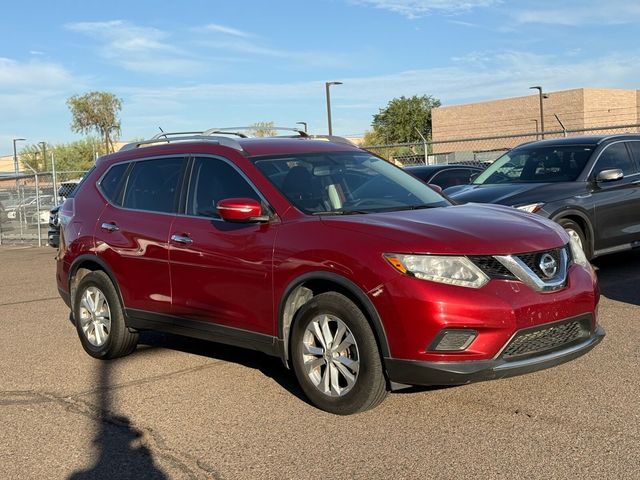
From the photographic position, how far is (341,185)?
222 inches

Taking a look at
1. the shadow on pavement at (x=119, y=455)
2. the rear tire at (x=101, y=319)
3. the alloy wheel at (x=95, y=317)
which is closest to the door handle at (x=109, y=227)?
the rear tire at (x=101, y=319)

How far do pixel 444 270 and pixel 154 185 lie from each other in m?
2.88

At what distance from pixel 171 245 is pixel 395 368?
2.19m

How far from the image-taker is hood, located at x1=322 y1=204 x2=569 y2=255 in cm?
449

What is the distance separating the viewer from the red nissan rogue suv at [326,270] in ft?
14.5

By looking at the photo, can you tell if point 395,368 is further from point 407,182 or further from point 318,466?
point 407,182

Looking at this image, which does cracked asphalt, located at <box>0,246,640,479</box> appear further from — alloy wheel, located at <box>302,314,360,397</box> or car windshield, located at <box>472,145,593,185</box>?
car windshield, located at <box>472,145,593,185</box>

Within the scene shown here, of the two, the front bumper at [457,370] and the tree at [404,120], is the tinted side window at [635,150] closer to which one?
the front bumper at [457,370]

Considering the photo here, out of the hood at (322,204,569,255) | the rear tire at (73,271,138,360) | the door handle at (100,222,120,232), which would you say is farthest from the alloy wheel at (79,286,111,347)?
the hood at (322,204,569,255)

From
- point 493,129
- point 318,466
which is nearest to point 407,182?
point 318,466

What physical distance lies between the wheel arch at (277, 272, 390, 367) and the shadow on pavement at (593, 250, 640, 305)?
13.5 ft

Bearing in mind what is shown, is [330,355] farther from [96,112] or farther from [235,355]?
[96,112]

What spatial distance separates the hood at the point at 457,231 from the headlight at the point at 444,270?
4cm

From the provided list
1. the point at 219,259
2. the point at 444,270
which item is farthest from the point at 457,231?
the point at 219,259
